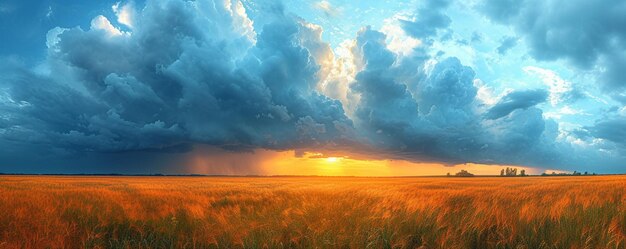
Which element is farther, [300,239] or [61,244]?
[300,239]

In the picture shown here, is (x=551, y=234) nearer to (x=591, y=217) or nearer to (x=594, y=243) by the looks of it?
(x=594, y=243)

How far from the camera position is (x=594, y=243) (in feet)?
17.2

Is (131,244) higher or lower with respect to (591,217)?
lower

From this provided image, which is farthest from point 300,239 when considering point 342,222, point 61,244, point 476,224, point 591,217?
point 591,217

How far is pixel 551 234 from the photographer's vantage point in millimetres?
5527

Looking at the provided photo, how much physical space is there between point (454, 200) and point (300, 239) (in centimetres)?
888

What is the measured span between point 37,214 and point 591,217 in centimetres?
1163

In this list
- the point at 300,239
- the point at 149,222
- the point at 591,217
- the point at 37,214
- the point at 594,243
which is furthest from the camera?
the point at 37,214

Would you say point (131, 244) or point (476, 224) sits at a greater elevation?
point (476, 224)

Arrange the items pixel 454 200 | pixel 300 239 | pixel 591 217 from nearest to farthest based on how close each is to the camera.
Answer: pixel 300 239
pixel 591 217
pixel 454 200

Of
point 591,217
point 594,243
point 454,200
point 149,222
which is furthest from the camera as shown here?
point 454,200

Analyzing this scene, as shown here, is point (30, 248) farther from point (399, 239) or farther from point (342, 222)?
point (399, 239)

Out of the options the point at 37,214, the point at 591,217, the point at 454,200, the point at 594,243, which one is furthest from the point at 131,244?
the point at 454,200

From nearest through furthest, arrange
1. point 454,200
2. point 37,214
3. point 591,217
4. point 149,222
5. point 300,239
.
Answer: point 300,239 < point 591,217 < point 149,222 < point 37,214 < point 454,200
